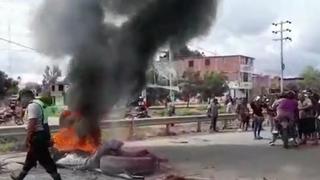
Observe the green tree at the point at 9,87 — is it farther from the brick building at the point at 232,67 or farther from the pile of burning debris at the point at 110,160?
the brick building at the point at 232,67

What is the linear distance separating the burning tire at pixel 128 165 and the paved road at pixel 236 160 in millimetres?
344

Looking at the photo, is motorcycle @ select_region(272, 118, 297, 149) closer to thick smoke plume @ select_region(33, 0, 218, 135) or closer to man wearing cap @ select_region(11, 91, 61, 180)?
thick smoke plume @ select_region(33, 0, 218, 135)

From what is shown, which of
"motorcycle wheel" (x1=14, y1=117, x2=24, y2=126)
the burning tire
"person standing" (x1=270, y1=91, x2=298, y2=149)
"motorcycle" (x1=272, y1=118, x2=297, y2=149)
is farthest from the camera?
"motorcycle wheel" (x1=14, y1=117, x2=24, y2=126)

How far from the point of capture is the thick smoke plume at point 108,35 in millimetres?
11758

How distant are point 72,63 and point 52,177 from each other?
4.18 m

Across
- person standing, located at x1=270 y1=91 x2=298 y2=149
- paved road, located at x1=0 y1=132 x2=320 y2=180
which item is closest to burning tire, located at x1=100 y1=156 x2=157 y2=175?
paved road, located at x1=0 y1=132 x2=320 y2=180

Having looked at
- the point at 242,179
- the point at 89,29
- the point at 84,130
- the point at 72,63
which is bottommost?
the point at 242,179

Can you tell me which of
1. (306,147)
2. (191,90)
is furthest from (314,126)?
(191,90)

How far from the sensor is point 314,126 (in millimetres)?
14586

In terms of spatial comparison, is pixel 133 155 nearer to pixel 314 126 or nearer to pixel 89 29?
pixel 89 29

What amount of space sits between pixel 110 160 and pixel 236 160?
10.6ft

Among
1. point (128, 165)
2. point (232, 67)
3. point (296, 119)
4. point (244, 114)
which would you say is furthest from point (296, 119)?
point (232, 67)

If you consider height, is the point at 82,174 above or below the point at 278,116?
below

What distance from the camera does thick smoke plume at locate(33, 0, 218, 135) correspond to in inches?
463
